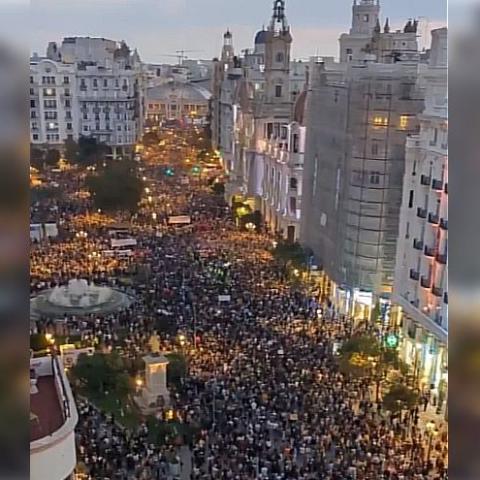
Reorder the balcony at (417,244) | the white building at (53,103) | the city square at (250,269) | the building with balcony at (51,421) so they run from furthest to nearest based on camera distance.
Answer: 1. the balcony at (417,244)
2. the city square at (250,269)
3. the white building at (53,103)
4. the building with balcony at (51,421)

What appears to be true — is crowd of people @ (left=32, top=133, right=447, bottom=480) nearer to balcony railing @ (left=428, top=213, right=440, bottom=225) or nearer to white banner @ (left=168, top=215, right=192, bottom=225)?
white banner @ (left=168, top=215, right=192, bottom=225)

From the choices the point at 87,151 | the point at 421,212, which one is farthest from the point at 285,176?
the point at 87,151

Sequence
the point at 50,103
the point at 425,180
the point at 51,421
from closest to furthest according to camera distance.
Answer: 1. the point at 51,421
2. the point at 50,103
3. the point at 425,180

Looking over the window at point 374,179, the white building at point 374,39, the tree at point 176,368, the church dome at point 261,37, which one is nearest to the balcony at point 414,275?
the window at point 374,179

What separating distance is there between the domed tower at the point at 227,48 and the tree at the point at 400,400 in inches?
47.4

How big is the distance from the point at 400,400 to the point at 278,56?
1201 mm

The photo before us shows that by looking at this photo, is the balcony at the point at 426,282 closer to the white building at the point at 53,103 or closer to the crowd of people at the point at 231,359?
the crowd of people at the point at 231,359

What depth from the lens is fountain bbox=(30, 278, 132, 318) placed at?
2127 mm

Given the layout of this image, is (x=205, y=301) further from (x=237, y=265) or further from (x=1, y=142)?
(x=1, y=142)

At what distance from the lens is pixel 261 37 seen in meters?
2.05

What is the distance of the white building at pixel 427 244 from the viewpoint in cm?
220

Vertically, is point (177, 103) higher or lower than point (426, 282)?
higher

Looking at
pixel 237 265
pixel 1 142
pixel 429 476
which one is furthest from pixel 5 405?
pixel 429 476

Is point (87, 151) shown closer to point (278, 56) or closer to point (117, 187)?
point (117, 187)
